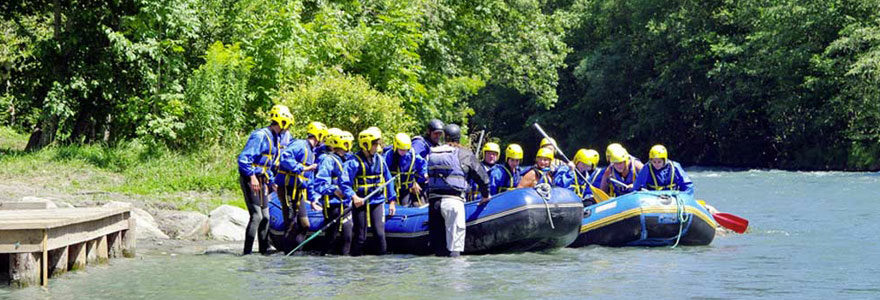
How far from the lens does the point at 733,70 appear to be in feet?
130

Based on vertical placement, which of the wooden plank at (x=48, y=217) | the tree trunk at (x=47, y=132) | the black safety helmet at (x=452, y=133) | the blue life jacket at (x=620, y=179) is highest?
the tree trunk at (x=47, y=132)

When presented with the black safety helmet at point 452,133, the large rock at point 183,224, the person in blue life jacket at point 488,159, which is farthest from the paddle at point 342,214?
the large rock at point 183,224

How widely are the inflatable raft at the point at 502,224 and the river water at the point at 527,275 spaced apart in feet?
0.55

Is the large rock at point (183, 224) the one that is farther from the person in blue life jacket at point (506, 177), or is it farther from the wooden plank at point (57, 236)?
the person in blue life jacket at point (506, 177)

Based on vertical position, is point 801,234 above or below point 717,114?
below

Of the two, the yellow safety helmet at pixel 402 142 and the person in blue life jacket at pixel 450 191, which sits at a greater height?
the yellow safety helmet at pixel 402 142

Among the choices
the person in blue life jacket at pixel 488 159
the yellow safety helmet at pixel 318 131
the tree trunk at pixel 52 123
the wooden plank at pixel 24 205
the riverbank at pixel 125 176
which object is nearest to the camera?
the wooden plank at pixel 24 205

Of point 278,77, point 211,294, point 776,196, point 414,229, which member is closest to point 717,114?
point 776,196

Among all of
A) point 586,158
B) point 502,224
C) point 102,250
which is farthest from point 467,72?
point 102,250

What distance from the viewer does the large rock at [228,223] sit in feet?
47.3

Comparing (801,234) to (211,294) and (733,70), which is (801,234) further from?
(733,70)

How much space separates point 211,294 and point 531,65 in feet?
85.7

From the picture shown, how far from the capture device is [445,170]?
11.6 metres

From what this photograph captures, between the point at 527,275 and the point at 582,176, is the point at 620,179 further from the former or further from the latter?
the point at 527,275
